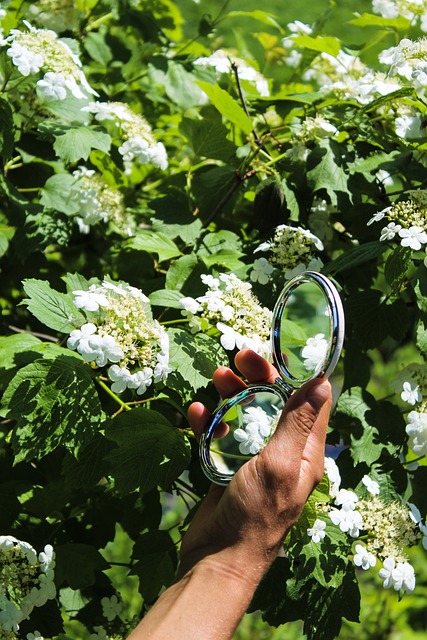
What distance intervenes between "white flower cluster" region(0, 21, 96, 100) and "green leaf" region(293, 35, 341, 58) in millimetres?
547

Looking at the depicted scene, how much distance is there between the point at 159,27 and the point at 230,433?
57.8 inches

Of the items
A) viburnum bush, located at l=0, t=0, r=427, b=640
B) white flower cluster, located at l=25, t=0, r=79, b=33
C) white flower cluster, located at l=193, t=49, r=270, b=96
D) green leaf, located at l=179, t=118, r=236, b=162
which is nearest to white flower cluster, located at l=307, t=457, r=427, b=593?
viburnum bush, located at l=0, t=0, r=427, b=640

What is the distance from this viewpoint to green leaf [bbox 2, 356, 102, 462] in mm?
1382

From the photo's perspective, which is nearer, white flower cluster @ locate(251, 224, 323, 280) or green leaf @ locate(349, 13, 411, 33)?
white flower cluster @ locate(251, 224, 323, 280)

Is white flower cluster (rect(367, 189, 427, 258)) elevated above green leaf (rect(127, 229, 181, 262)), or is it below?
above

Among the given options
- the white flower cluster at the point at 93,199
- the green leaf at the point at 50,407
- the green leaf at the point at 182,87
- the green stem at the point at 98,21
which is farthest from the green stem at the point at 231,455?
the green stem at the point at 98,21

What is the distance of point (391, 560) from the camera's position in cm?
147

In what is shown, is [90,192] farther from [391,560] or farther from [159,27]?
[391,560]

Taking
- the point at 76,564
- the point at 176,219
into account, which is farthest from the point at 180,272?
the point at 76,564

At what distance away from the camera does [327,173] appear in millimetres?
1771

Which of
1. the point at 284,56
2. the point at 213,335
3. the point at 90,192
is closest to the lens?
the point at 213,335

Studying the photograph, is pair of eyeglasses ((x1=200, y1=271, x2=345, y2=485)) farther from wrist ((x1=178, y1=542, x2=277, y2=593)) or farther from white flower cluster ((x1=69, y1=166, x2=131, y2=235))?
white flower cluster ((x1=69, y1=166, x2=131, y2=235))

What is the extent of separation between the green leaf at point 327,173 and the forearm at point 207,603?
2.79ft

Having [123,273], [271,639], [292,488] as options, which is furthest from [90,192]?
[271,639]
